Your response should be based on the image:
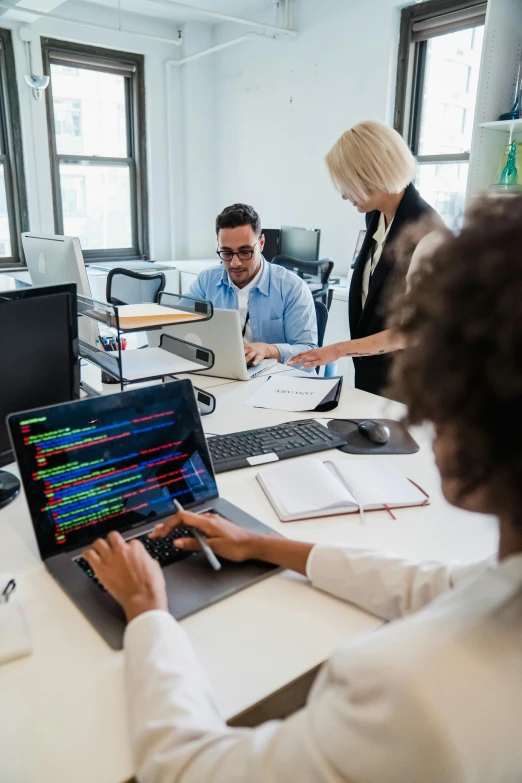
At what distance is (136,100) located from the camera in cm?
505

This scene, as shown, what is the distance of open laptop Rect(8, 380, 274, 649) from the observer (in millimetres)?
867

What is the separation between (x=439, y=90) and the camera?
3.69 metres

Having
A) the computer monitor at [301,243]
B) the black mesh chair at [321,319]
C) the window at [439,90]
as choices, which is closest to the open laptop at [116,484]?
the black mesh chair at [321,319]

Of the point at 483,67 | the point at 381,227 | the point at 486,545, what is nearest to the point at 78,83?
the point at 483,67

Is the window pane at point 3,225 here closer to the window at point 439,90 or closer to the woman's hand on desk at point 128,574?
the window at point 439,90

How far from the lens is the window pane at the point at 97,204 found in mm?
4945

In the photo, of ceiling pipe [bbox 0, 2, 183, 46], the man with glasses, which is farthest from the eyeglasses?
ceiling pipe [bbox 0, 2, 183, 46]

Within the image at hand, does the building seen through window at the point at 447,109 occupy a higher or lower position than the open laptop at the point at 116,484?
higher

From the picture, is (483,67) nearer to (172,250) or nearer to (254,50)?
(254,50)

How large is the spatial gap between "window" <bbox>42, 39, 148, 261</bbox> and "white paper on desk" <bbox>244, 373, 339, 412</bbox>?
3415 millimetres

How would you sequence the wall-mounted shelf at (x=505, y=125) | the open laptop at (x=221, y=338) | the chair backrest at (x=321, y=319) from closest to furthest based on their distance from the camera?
the open laptop at (x=221, y=338)
the chair backrest at (x=321, y=319)
the wall-mounted shelf at (x=505, y=125)

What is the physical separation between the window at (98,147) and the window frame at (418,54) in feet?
7.96

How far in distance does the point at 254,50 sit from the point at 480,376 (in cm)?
518

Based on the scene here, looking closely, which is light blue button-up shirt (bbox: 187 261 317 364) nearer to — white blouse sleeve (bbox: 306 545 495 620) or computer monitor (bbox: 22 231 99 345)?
computer monitor (bbox: 22 231 99 345)
